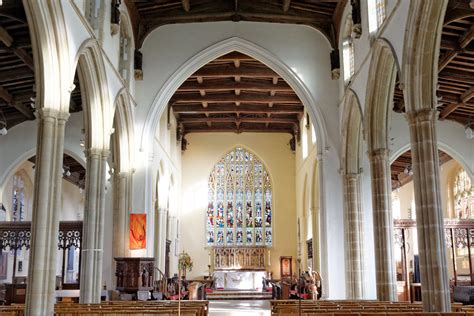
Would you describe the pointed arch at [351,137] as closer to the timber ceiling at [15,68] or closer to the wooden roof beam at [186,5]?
the wooden roof beam at [186,5]

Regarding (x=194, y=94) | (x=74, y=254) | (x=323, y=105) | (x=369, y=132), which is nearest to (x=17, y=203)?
(x=74, y=254)

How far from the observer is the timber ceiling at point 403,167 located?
2180cm

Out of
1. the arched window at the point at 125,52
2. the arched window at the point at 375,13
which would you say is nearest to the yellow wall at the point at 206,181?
the arched window at the point at 125,52

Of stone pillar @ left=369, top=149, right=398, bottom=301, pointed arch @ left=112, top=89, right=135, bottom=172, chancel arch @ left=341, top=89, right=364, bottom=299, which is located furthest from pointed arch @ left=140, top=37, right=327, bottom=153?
stone pillar @ left=369, top=149, right=398, bottom=301

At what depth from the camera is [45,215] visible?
9.77 metres

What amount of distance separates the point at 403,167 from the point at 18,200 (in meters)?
15.5

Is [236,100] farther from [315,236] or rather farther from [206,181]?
[206,181]

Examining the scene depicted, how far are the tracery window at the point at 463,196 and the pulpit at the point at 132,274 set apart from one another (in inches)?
502

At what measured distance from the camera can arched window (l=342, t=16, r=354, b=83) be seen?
16.0 metres

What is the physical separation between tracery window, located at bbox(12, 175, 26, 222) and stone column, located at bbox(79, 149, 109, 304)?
10343 millimetres

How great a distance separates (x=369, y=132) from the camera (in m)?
13.5

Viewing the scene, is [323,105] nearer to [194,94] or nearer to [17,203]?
[194,94]

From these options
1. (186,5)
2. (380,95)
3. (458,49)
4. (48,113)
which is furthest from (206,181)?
(48,113)

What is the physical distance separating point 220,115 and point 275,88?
16.4 ft
